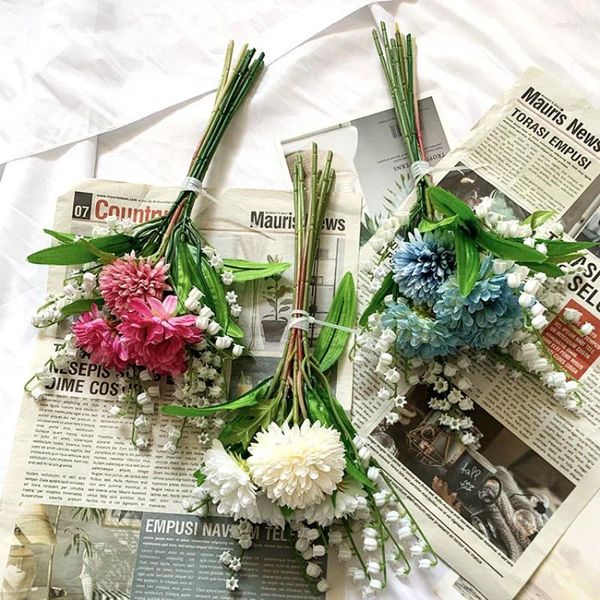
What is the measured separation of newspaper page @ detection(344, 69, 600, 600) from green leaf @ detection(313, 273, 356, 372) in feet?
0.08

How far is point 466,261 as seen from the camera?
665 millimetres

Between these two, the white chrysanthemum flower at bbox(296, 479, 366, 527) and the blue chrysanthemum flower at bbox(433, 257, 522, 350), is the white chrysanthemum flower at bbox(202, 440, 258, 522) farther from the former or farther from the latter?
the blue chrysanthemum flower at bbox(433, 257, 522, 350)

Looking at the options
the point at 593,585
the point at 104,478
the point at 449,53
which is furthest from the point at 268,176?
the point at 593,585

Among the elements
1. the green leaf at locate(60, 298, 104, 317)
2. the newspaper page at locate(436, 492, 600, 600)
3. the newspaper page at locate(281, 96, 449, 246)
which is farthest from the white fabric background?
the newspaper page at locate(436, 492, 600, 600)

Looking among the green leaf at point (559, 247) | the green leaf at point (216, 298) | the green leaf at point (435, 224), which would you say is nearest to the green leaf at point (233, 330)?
the green leaf at point (216, 298)

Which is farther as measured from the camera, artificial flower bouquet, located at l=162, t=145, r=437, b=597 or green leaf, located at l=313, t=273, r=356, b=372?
green leaf, located at l=313, t=273, r=356, b=372

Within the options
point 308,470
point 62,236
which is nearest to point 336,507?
point 308,470

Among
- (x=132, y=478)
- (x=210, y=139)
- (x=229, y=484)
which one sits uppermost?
(x=210, y=139)

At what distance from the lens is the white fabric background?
84 cm

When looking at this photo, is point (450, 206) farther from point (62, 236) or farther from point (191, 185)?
point (62, 236)

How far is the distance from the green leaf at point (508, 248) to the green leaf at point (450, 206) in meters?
0.02

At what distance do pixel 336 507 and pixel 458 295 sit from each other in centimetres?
24

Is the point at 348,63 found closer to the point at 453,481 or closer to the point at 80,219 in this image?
the point at 80,219

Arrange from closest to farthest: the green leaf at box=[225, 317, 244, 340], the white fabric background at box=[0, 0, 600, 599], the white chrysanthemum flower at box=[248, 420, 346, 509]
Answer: the white chrysanthemum flower at box=[248, 420, 346, 509]
the green leaf at box=[225, 317, 244, 340]
the white fabric background at box=[0, 0, 600, 599]
